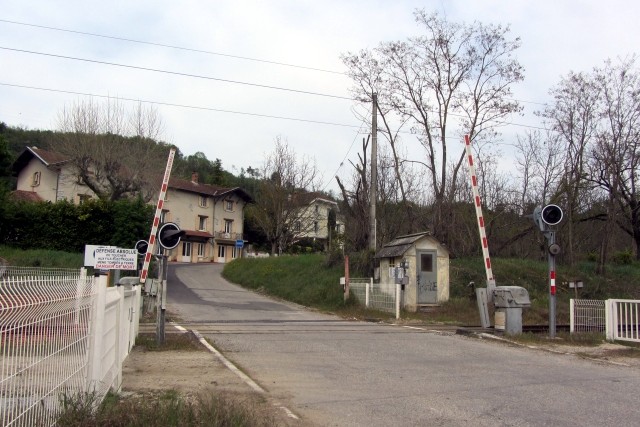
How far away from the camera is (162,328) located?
1223cm

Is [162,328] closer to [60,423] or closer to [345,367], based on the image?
[345,367]

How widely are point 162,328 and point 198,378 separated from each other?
12.2 feet

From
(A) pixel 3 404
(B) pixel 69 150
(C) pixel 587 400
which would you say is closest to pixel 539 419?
(C) pixel 587 400

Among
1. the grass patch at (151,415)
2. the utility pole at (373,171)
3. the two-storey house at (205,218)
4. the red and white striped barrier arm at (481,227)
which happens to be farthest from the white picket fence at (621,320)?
the two-storey house at (205,218)

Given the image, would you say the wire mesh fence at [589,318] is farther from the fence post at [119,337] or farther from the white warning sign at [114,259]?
the fence post at [119,337]

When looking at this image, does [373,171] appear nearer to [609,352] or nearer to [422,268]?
[422,268]

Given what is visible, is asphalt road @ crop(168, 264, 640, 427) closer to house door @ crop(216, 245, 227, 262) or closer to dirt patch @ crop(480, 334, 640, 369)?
dirt patch @ crop(480, 334, 640, 369)

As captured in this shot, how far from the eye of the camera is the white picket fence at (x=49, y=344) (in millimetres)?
3543

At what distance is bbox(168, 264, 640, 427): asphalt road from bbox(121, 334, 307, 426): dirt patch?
1.20 ft

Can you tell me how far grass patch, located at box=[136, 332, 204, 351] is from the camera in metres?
11.9

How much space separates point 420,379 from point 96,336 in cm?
514

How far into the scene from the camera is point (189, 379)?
872cm

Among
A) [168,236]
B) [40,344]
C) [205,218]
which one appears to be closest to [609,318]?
[168,236]

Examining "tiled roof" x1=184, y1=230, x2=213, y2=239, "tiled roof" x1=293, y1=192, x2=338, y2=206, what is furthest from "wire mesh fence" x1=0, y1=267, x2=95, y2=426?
"tiled roof" x1=184, y1=230, x2=213, y2=239
